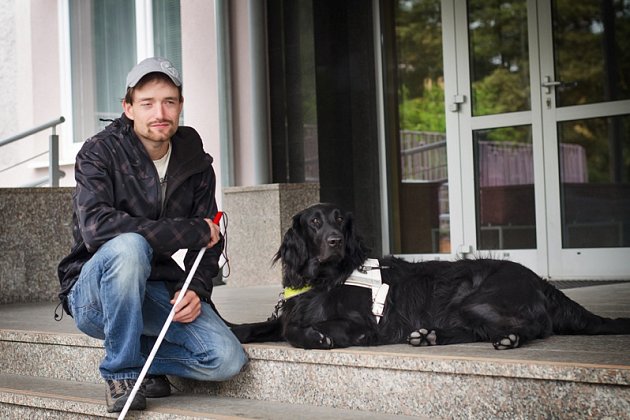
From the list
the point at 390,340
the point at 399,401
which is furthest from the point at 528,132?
the point at 399,401

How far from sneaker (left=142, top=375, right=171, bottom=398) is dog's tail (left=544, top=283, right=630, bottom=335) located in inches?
59.5

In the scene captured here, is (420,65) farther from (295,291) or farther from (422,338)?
(422,338)

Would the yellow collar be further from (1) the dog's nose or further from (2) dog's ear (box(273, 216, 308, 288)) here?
(1) the dog's nose

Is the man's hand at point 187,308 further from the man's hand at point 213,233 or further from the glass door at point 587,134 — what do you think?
the glass door at point 587,134

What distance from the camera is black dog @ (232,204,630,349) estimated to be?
3.22 meters

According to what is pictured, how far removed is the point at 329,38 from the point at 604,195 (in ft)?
8.30

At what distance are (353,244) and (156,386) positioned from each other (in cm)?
98

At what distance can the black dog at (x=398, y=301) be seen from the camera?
3.22 metres

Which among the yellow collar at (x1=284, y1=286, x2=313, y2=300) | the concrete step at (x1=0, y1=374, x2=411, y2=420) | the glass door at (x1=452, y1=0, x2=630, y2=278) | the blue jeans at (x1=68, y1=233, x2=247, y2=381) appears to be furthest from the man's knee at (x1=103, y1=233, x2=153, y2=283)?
the glass door at (x1=452, y1=0, x2=630, y2=278)

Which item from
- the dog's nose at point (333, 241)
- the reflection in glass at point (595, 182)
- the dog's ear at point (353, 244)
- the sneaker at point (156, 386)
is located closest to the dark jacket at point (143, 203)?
the sneaker at point (156, 386)

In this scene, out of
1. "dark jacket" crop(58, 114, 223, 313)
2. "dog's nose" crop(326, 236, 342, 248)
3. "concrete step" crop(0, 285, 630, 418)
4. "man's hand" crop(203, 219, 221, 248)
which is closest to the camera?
"concrete step" crop(0, 285, 630, 418)

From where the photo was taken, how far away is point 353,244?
354cm

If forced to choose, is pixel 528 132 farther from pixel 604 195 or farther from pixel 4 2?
pixel 4 2

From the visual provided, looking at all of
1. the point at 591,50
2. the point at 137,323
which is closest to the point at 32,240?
the point at 137,323
